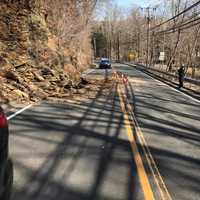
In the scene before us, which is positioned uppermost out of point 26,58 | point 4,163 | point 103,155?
point 4,163

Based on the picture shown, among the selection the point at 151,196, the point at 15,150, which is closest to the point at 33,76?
the point at 15,150

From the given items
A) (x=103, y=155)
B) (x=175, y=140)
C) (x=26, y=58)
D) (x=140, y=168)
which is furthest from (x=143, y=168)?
(x=26, y=58)

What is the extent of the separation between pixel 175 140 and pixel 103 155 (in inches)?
96.9

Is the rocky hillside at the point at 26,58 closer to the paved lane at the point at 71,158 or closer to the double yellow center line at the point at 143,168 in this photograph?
the paved lane at the point at 71,158

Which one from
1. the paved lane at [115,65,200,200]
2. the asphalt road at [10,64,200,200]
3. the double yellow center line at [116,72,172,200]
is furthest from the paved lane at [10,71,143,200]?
the paved lane at [115,65,200,200]

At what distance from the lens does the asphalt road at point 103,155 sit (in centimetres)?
582

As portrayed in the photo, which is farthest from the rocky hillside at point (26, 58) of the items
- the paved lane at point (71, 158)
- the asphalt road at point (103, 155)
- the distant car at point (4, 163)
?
the distant car at point (4, 163)

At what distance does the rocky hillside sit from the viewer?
17.0m

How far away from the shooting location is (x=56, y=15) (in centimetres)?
3734

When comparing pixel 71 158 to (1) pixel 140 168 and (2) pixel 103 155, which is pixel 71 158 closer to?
(2) pixel 103 155

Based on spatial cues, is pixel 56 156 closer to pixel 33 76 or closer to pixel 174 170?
pixel 174 170

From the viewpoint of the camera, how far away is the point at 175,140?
954 centimetres

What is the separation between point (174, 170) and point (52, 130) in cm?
Answer: 405

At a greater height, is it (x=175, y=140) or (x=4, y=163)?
(x=4, y=163)
